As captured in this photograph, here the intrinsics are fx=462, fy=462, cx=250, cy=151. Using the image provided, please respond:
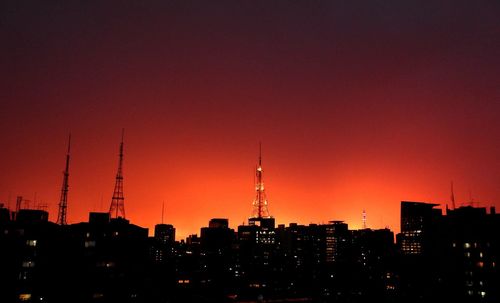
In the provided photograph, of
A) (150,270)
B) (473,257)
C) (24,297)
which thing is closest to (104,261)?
(24,297)

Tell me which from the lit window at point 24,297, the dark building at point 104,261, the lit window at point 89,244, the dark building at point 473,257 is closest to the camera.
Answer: the lit window at point 24,297

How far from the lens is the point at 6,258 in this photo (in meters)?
49.8

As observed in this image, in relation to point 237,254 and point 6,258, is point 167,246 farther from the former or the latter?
point 6,258

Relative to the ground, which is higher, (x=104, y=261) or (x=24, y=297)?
→ (x=104, y=261)

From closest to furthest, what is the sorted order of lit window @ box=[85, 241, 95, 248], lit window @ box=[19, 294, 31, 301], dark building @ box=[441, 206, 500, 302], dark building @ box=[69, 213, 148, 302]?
lit window @ box=[19, 294, 31, 301]
dark building @ box=[69, 213, 148, 302]
lit window @ box=[85, 241, 95, 248]
dark building @ box=[441, 206, 500, 302]

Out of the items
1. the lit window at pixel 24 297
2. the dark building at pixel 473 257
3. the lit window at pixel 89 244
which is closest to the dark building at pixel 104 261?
the lit window at pixel 89 244

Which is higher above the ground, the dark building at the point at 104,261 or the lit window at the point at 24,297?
the dark building at the point at 104,261

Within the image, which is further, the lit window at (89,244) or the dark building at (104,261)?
the lit window at (89,244)

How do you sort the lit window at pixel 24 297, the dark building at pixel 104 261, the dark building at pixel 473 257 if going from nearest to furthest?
the lit window at pixel 24 297 → the dark building at pixel 104 261 → the dark building at pixel 473 257

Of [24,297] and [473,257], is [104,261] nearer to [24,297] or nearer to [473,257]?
[24,297]

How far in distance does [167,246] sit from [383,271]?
288ft

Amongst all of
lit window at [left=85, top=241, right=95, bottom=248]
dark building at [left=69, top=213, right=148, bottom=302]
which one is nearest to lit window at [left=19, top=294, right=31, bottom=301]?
dark building at [left=69, top=213, right=148, bottom=302]

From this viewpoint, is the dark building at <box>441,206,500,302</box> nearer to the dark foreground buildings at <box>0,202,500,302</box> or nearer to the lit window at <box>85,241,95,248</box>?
the dark foreground buildings at <box>0,202,500,302</box>

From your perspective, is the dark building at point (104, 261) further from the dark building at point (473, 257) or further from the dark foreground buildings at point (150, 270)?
the dark building at point (473, 257)
